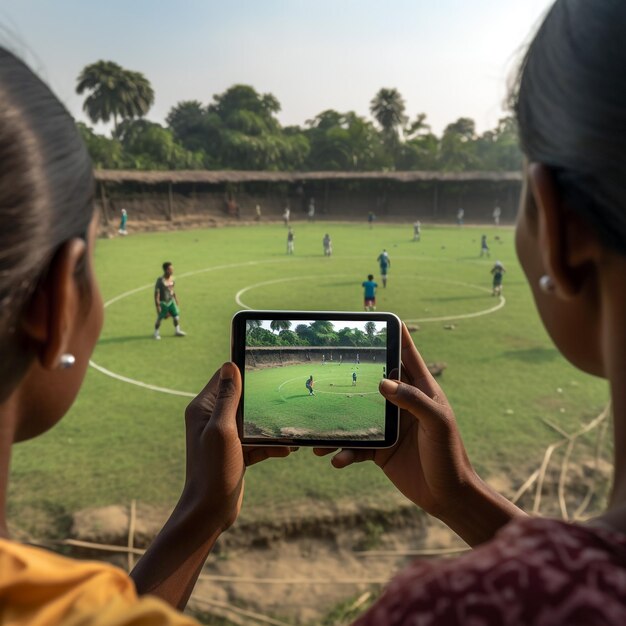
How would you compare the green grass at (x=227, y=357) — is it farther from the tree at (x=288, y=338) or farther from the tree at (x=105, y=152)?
the tree at (x=105, y=152)

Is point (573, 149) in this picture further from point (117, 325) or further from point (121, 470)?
point (117, 325)

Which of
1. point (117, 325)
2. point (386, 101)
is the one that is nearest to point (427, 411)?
point (117, 325)

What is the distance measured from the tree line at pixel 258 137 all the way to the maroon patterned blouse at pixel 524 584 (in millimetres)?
41615

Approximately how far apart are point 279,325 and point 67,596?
3.38ft

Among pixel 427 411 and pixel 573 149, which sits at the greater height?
pixel 573 149

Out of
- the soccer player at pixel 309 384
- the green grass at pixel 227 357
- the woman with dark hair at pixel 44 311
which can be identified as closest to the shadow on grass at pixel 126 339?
the green grass at pixel 227 357

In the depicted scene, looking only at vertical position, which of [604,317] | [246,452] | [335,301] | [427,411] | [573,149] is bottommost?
[335,301]

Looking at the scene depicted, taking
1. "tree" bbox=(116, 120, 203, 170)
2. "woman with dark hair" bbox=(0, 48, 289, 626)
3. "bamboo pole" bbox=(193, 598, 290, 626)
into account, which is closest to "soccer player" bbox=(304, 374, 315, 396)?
"woman with dark hair" bbox=(0, 48, 289, 626)

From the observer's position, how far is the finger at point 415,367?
1.63m

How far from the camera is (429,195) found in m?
36.8

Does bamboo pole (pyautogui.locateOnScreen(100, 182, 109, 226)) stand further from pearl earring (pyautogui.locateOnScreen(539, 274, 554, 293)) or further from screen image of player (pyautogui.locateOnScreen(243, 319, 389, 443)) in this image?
pearl earring (pyautogui.locateOnScreen(539, 274, 554, 293))

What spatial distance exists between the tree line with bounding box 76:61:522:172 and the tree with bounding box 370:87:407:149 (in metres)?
3.70

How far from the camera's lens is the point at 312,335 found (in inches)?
68.0

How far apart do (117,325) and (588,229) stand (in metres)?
10.7
